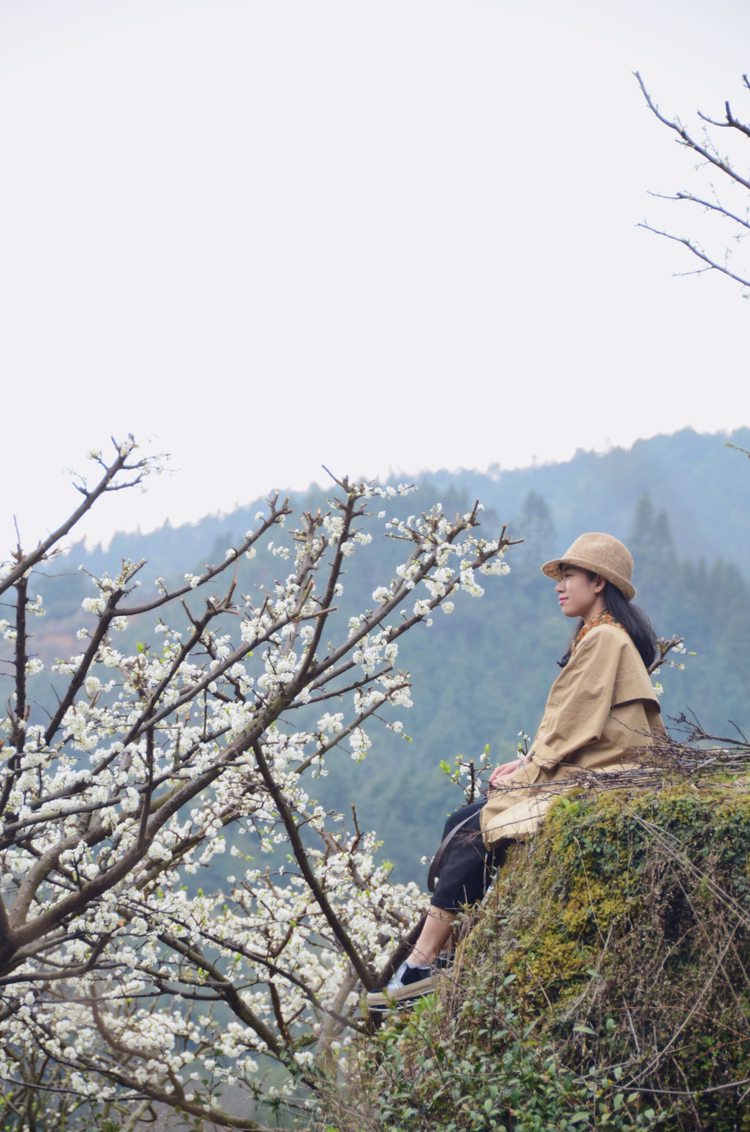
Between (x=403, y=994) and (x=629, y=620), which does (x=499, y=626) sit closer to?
(x=629, y=620)

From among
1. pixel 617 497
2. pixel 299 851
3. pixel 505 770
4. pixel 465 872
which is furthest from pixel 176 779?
pixel 617 497

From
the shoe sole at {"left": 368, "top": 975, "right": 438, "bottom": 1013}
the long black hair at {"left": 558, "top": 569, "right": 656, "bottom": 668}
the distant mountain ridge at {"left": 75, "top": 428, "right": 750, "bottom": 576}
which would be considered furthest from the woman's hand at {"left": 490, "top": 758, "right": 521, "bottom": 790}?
the distant mountain ridge at {"left": 75, "top": 428, "right": 750, "bottom": 576}

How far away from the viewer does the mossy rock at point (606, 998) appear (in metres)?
2.20

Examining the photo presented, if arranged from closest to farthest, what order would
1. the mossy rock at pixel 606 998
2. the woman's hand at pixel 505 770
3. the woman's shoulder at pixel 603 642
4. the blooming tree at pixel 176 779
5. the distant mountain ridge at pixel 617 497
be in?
1. the mossy rock at pixel 606 998
2. the blooming tree at pixel 176 779
3. the woman's shoulder at pixel 603 642
4. the woman's hand at pixel 505 770
5. the distant mountain ridge at pixel 617 497

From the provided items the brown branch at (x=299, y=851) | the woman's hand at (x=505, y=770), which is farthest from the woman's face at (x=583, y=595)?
the brown branch at (x=299, y=851)

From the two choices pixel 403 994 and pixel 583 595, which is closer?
pixel 403 994

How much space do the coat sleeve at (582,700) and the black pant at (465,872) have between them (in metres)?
0.37

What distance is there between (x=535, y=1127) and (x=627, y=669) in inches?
64.0

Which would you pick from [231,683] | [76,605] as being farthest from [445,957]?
[76,605]

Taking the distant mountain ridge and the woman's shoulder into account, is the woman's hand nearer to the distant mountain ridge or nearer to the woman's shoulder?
the woman's shoulder

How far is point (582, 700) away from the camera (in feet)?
10.5

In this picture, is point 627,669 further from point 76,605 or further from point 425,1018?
point 76,605

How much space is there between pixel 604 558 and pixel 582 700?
65 cm

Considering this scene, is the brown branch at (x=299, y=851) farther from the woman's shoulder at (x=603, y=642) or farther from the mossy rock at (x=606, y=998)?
the woman's shoulder at (x=603, y=642)
